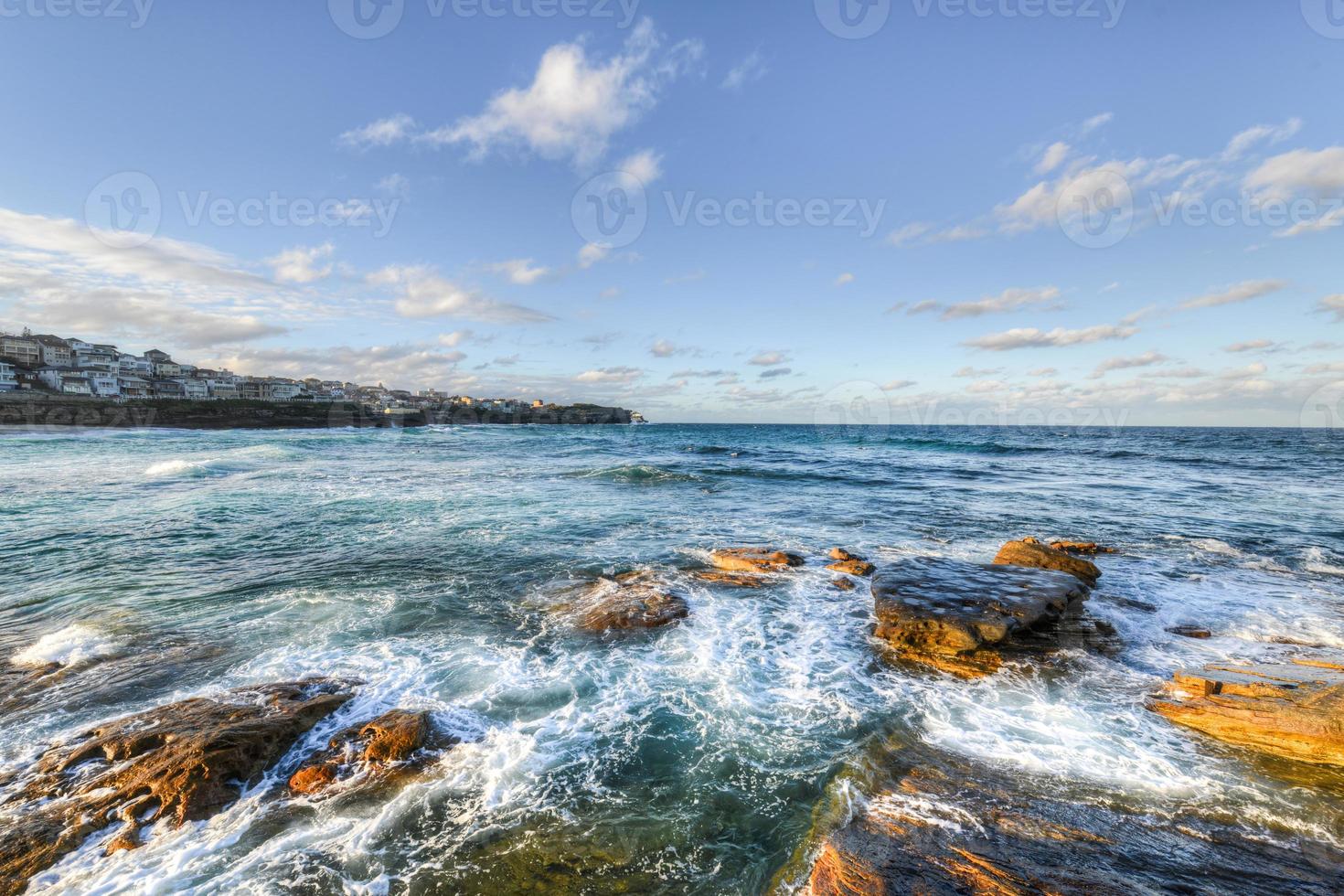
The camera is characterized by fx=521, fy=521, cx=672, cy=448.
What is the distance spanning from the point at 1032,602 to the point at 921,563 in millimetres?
2514

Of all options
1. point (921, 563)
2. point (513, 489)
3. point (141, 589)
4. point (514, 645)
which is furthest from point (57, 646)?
point (513, 489)

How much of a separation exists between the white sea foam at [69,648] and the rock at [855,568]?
41.6 ft

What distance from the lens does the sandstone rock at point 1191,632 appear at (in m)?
8.53

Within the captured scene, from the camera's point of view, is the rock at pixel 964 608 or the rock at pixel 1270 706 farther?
the rock at pixel 964 608

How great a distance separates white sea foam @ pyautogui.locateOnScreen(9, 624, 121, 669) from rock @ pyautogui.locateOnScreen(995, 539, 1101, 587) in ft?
50.6

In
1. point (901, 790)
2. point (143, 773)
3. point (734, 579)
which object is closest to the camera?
point (143, 773)

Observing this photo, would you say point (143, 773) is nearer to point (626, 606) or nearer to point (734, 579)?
point (626, 606)

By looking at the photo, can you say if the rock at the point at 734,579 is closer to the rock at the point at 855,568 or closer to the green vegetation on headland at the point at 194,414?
the rock at the point at 855,568

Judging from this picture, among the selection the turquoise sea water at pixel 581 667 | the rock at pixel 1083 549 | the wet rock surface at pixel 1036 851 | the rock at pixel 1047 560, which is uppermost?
the rock at pixel 1047 560

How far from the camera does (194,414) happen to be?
69.9 metres

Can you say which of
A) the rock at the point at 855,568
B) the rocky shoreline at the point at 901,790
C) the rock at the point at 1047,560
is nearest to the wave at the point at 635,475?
the rock at the point at 855,568

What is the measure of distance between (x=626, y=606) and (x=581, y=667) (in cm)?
205

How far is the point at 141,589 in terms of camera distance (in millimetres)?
9797

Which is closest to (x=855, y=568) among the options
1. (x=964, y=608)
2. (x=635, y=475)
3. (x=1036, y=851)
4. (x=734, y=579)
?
(x=734, y=579)
